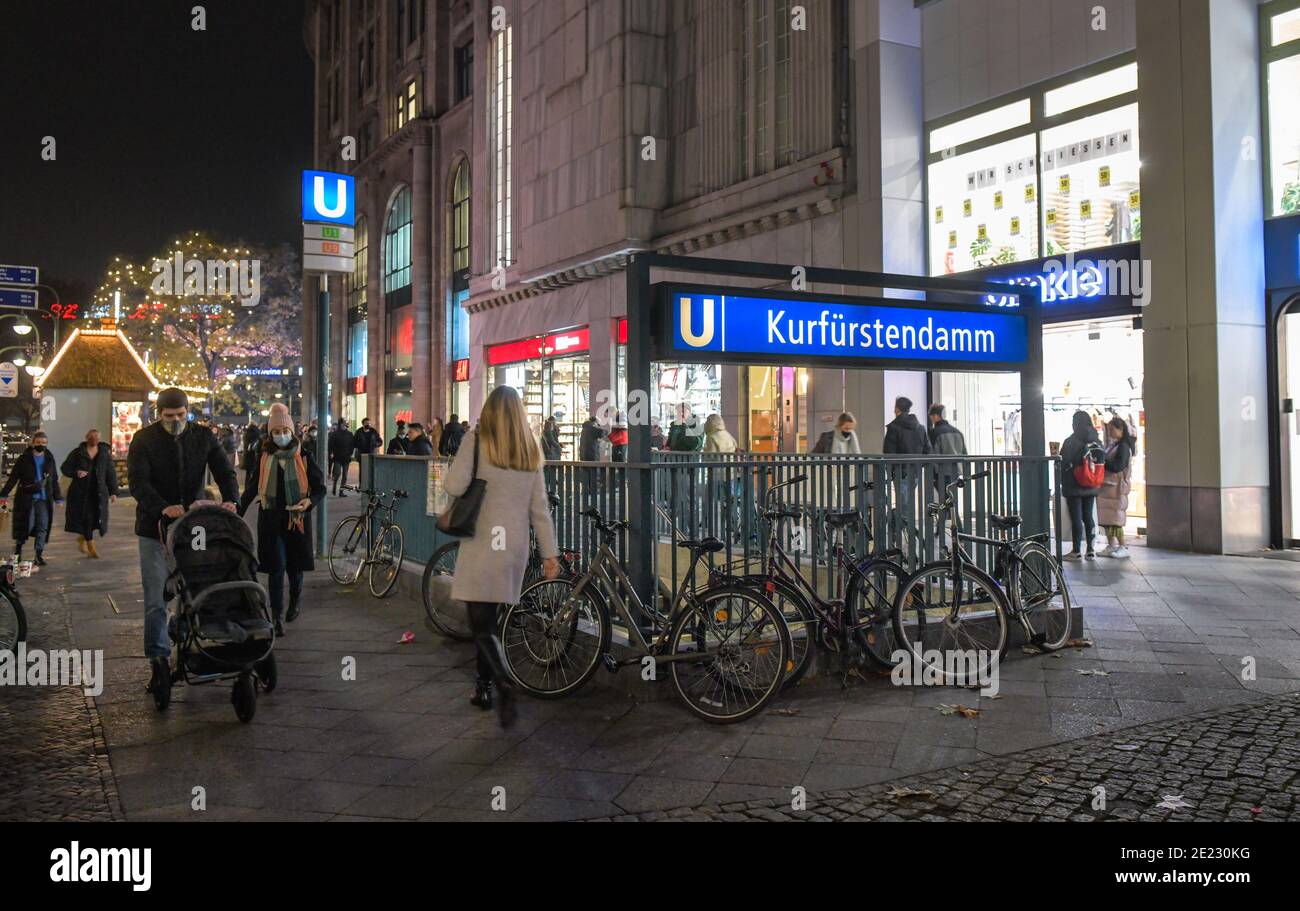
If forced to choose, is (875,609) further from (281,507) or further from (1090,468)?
(1090,468)

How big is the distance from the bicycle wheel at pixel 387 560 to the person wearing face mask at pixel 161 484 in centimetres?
350

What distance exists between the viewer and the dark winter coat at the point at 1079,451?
1213 cm

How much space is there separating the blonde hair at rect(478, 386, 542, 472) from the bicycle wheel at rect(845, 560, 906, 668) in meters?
2.25

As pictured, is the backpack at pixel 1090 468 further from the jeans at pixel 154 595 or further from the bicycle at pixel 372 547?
the jeans at pixel 154 595

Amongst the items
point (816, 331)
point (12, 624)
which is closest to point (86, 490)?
point (12, 624)

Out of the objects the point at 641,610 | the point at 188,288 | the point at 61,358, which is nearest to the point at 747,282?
the point at 641,610

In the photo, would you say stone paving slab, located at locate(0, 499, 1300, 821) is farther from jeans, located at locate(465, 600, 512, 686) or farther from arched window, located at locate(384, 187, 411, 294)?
arched window, located at locate(384, 187, 411, 294)

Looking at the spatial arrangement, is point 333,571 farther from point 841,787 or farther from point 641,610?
point 841,787

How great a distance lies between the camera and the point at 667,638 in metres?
5.80

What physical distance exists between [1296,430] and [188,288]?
40.6 m

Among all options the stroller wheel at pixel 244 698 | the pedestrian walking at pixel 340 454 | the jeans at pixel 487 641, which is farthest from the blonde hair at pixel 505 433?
the pedestrian walking at pixel 340 454

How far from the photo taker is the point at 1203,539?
1212 cm

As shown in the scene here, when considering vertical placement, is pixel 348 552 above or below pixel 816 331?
below

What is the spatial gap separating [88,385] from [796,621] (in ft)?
79.6
